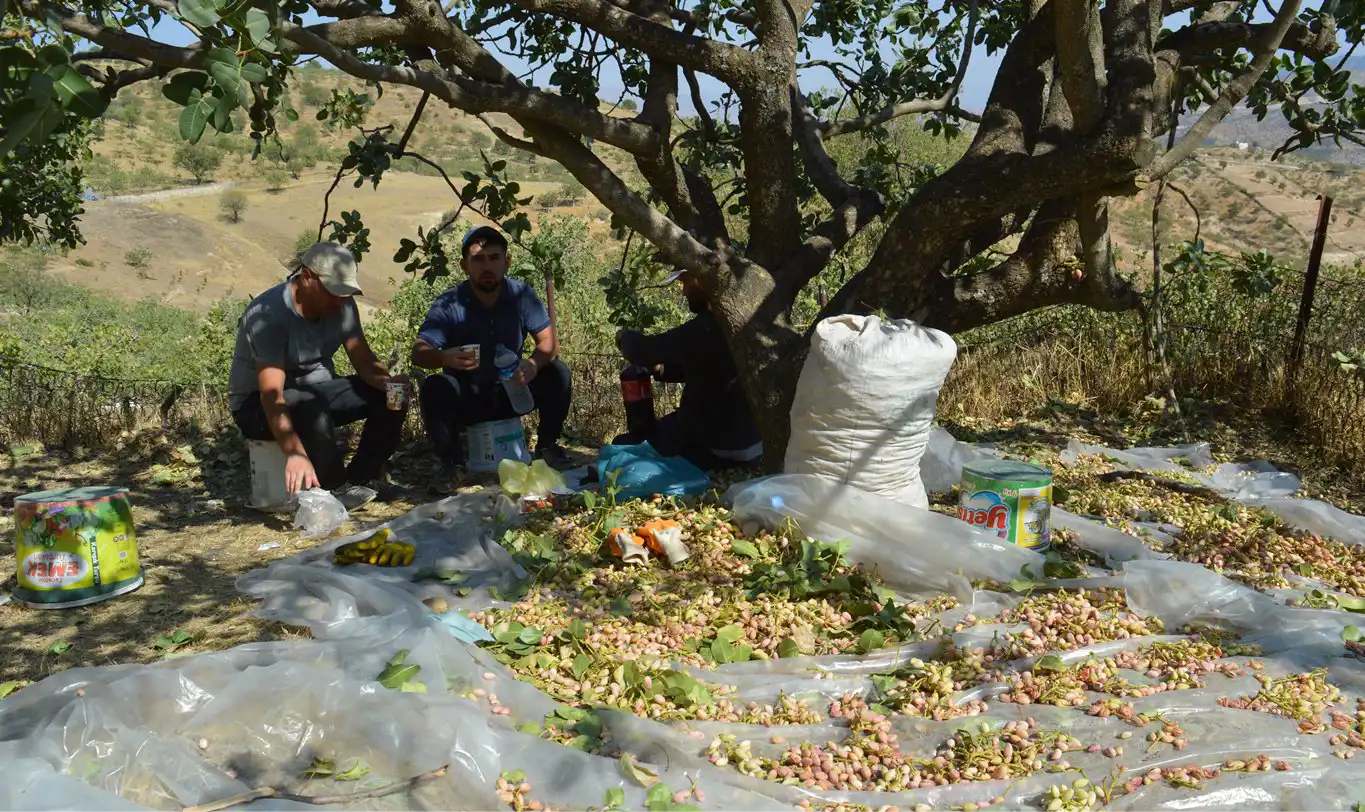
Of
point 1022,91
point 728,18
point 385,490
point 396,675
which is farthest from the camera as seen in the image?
point 728,18

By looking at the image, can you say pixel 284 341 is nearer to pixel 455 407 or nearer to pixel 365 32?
pixel 455 407

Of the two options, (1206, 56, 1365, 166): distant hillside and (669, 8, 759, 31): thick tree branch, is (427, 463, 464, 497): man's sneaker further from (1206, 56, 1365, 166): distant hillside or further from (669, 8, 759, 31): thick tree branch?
(1206, 56, 1365, 166): distant hillside

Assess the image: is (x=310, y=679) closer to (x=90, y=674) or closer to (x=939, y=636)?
(x=90, y=674)

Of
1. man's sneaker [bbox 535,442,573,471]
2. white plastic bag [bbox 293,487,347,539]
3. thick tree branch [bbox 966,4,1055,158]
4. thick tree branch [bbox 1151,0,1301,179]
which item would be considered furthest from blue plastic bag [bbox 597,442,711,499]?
thick tree branch [bbox 1151,0,1301,179]

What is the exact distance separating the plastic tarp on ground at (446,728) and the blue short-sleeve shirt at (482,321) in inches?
83.4

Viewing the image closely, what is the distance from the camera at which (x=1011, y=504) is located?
3.43m

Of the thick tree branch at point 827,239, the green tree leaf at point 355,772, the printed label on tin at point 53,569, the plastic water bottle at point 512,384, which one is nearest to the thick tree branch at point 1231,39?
the thick tree branch at point 827,239

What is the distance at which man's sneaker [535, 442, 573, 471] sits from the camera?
5.09m

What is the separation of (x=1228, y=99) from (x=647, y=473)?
2.48 meters

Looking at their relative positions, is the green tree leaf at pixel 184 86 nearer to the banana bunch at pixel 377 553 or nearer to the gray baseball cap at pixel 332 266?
the banana bunch at pixel 377 553

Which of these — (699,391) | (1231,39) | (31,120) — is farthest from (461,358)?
(1231,39)

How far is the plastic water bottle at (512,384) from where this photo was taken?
15.8ft

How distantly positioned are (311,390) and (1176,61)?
374cm

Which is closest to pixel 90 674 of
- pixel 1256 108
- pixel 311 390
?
pixel 311 390
